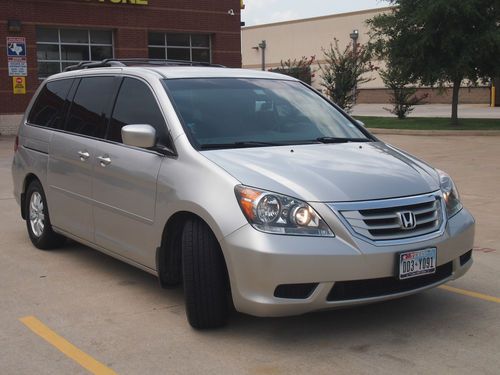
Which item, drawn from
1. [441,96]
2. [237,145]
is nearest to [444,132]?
[237,145]

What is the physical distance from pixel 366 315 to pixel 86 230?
2474mm

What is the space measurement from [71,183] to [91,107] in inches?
27.3

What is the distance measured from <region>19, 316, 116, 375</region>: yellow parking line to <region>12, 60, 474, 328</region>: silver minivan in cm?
71

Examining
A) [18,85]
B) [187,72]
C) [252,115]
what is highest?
[18,85]

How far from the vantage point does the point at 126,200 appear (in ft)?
16.5

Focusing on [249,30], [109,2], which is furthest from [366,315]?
[249,30]

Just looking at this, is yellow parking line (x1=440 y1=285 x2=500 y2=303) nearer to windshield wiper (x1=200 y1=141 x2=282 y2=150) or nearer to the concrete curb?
windshield wiper (x1=200 y1=141 x2=282 y2=150)

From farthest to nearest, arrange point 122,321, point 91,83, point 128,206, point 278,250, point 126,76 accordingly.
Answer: point 91,83
point 126,76
point 128,206
point 122,321
point 278,250

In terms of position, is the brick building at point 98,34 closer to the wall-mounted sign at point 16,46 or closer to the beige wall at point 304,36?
the wall-mounted sign at point 16,46

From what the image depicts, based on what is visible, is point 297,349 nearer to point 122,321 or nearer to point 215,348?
point 215,348

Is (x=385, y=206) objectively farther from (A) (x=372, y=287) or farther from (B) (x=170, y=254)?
(B) (x=170, y=254)

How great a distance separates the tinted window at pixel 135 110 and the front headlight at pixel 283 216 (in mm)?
1135

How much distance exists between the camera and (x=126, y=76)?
554 cm

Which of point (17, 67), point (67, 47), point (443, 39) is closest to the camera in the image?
point (443, 39)
